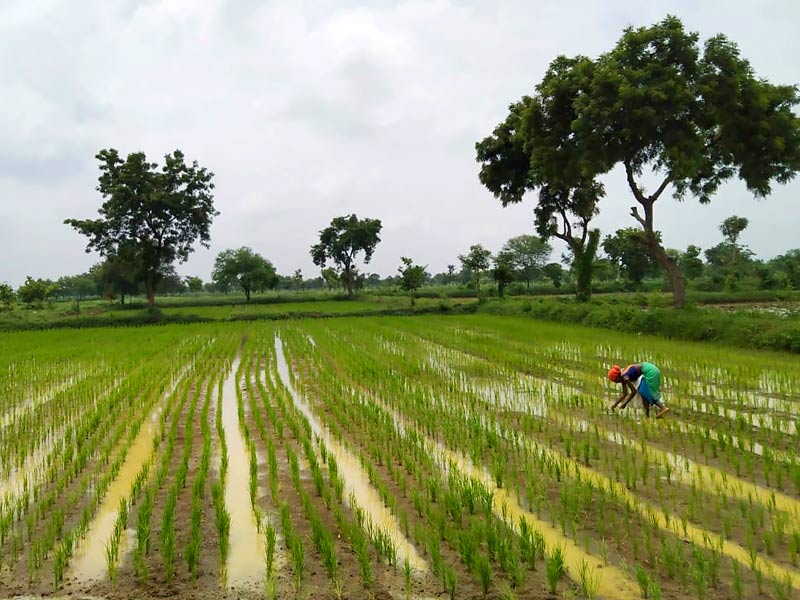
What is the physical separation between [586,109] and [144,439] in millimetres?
16060

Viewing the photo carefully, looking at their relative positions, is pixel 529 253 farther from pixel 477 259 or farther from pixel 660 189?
pixel 660 189

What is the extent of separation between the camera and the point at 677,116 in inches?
668

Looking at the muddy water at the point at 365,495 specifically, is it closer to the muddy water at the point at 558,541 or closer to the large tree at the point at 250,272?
the muddy water at the point at 558,541

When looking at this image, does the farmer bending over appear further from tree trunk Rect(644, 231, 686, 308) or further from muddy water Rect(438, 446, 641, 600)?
tree trunk Rect(644, 231, 686, 308)

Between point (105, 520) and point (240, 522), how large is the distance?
1.14 meters

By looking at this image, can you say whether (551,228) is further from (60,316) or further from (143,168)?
(60,316)

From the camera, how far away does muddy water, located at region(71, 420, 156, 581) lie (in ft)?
12.2

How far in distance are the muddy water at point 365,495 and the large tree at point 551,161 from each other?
1566 cm

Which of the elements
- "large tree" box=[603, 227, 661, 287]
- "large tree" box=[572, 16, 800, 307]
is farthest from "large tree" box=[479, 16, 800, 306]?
"large tree" box=[603, 227, 661, 287]

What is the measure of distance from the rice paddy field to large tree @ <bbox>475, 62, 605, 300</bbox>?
39.8 ft

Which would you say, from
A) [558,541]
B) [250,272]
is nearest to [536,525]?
[558,541]

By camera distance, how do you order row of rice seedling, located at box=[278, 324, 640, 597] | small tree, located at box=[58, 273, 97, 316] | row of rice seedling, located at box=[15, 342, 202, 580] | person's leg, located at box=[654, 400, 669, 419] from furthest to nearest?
small tree, located at box=[58, 273, 97, 316] → person's leg, located at box=[654, 400, 669, 419] → row of rice seedling, located at box=[15, 342, 202, 580] → row of rice seedling, located at box=[278, 324, 640, 597]

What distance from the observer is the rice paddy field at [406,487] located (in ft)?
11.3

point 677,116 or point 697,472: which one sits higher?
point 677,116
